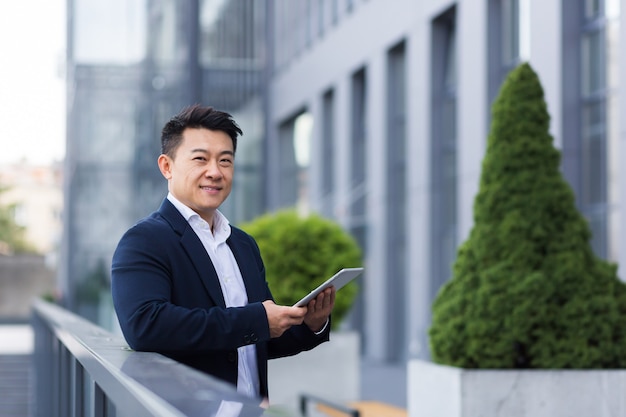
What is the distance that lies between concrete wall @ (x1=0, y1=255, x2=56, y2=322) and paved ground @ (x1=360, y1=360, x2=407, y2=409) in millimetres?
41524

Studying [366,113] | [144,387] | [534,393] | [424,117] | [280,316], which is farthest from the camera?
[366,113]

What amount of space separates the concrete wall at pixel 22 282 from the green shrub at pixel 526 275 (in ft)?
186

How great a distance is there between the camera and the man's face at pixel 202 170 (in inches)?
145

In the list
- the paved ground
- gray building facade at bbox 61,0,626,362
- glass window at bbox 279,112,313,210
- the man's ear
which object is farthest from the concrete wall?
the man's ear

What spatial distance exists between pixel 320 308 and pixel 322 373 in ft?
36.9

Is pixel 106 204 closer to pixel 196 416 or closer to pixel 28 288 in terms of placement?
pixel 196 416

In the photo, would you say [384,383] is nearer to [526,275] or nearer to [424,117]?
[424,117]

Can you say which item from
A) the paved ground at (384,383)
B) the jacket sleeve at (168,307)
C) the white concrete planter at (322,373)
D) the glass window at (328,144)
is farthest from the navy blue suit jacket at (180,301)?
the glass window at (328,144)

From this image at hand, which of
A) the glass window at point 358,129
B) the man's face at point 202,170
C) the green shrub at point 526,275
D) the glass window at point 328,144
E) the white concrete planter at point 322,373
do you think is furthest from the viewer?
the glass window at point 328,144

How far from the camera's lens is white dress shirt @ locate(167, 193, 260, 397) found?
3.69m

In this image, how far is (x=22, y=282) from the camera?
65.2 m

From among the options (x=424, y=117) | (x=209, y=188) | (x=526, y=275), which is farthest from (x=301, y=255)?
(x=209, y=188)

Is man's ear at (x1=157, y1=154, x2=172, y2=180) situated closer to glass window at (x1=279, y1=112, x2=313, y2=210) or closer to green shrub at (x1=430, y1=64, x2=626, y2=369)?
green shrub at (x1=430, y1=64, x2=626, y2=369)

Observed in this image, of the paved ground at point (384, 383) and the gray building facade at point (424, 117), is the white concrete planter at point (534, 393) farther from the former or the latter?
the paved ground at point (384, 383)
